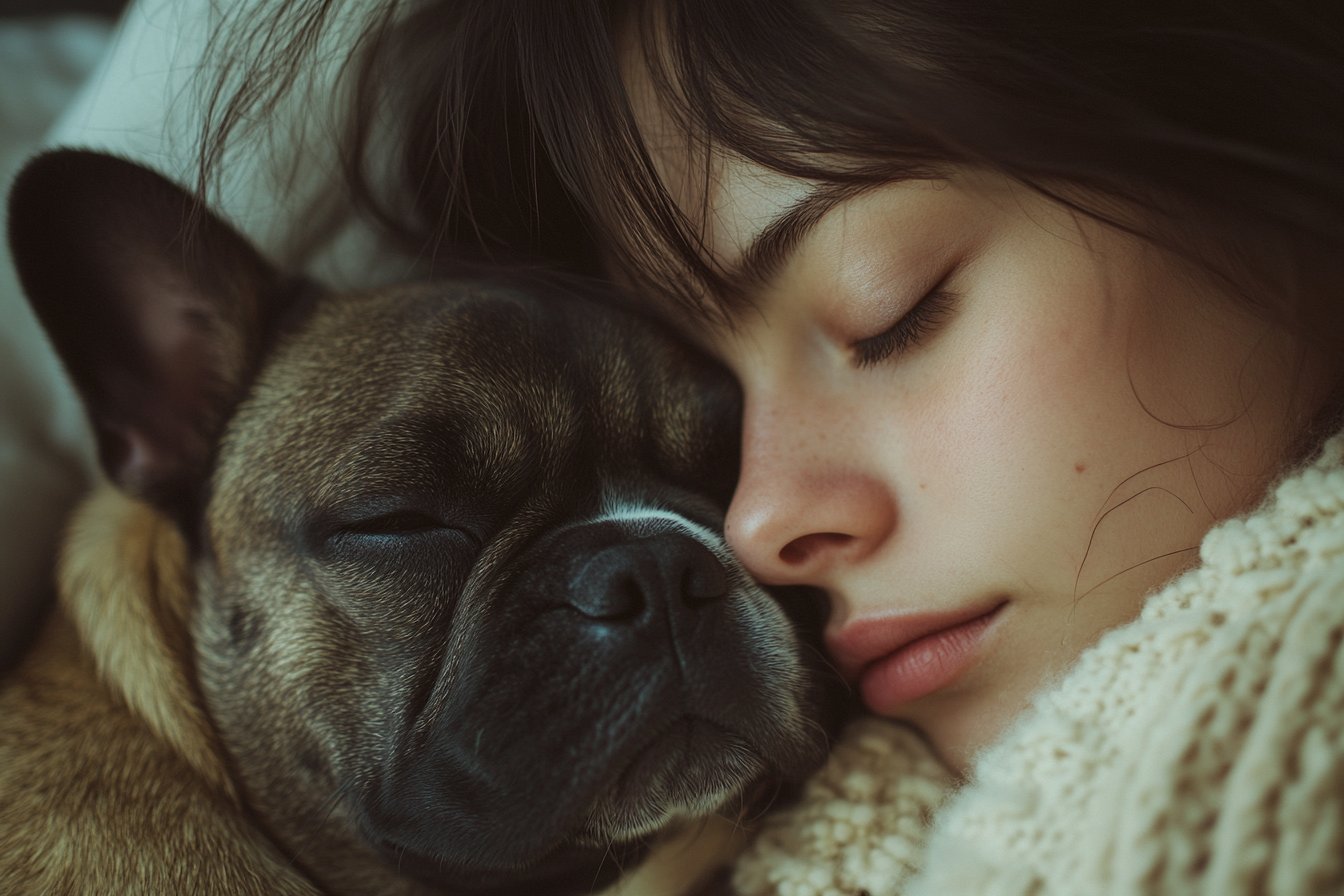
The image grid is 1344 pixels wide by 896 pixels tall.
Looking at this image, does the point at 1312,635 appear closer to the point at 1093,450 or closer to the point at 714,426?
the point at 1093,450

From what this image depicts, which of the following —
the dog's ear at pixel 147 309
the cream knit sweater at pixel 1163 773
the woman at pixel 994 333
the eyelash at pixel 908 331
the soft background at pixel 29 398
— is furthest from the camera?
the soft background at pixel 29 398

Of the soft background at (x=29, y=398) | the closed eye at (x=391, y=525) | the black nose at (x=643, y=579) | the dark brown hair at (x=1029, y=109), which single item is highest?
the dark brown hair at (x=1029, y=109)

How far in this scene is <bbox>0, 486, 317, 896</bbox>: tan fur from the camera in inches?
40.4

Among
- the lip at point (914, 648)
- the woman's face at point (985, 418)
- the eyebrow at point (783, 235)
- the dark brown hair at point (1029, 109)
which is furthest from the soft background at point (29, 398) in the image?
the lip at point (914, 648)

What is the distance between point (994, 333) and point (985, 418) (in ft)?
0.30

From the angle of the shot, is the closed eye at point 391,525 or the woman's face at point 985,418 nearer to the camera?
the woman's face at point 985,418

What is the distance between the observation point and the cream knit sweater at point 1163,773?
1.89 feet

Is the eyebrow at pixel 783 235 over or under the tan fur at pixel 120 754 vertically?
over

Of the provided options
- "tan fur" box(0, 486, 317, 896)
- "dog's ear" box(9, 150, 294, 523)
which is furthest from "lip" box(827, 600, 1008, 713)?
"dog's ear" box(9, 150, 294, 523)

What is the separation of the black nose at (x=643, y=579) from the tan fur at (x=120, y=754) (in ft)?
1.84

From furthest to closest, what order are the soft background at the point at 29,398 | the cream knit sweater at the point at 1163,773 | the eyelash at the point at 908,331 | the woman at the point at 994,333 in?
the soft background at the point at 29,398 → the eyelash at the point at 908,331 → the woman at the point at 994,333 → the cream knit sweater at the point at 1163,773

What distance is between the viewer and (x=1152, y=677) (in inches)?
31.0

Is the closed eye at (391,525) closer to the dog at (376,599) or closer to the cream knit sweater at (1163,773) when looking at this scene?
the dog at (376,599)

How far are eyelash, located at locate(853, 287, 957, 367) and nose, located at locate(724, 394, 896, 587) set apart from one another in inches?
3.4
